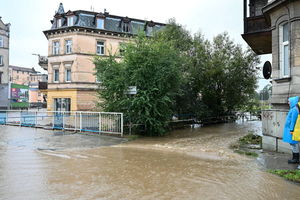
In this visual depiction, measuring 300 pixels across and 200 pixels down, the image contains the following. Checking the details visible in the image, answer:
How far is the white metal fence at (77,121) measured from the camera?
1292 centimetres

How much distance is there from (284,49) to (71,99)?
2516cm

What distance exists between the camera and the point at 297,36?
28.9ft

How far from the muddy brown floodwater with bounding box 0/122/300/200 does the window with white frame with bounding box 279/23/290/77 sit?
366cm

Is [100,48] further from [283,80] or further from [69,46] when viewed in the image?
[283,80]

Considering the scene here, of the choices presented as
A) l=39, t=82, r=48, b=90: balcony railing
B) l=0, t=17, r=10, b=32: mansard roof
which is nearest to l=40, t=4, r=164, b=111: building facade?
l=39, t=82, r=48, b=90: balcony railing

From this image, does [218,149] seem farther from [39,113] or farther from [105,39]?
[105,39]

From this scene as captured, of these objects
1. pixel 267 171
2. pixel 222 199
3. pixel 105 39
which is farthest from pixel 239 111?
pixel 222 199

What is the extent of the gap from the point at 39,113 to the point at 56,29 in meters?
17.4

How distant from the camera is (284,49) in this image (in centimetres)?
964

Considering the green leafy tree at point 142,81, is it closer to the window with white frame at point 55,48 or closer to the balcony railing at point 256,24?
the balcony railing at point 256,24

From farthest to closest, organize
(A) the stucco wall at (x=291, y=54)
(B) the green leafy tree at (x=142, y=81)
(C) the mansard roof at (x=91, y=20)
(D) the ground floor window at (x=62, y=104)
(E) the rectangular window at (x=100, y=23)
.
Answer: (E) the rectangular window at (x=100, y=23)
(D) the ground floor window at (x=62, y=104)
(C) the mansard roof at (x=91, y=20)
(B) the green leafy tree at (x=142, y=81)
(A) the stucco wall at (x=291, y=54)

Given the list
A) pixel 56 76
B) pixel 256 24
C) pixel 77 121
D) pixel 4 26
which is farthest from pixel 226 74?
pixel 4 26

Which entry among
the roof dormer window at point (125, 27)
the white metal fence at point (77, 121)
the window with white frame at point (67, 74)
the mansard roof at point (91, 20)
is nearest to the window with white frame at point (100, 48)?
the mansard roof at point (91, 20)

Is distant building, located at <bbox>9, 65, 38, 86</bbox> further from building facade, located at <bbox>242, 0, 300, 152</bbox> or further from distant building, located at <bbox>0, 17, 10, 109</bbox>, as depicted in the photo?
building facade, located at <bbox>242, 0, 300, 152</bbox>
